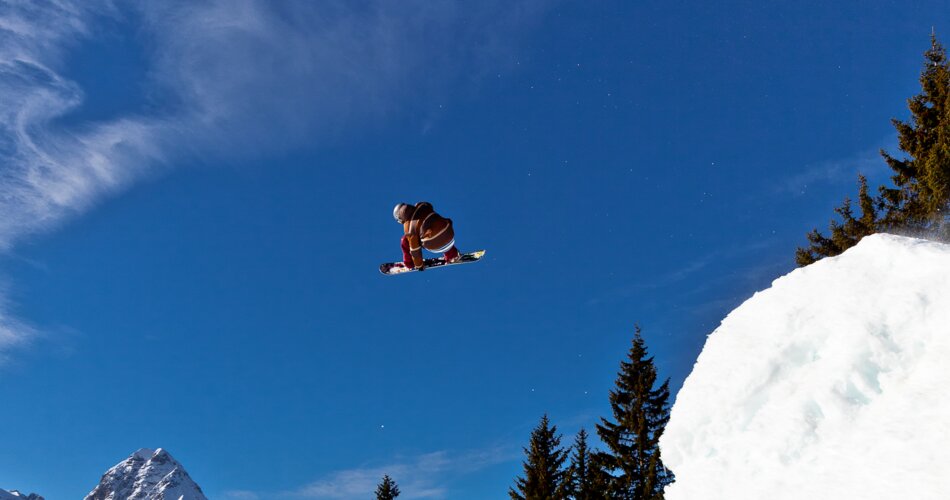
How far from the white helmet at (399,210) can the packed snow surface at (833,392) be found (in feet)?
34.7

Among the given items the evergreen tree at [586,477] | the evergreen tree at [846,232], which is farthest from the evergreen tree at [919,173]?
the evergreen tree at [586,477]

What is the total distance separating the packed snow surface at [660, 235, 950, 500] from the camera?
6.50 metres

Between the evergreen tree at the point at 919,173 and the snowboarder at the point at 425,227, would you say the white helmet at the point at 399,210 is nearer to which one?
the snowboarder at the point at 425,227

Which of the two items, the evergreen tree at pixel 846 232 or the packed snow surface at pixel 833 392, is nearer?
the packed snow surface at pixel 833 392

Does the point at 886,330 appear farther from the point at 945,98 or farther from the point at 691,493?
the point at 945,98

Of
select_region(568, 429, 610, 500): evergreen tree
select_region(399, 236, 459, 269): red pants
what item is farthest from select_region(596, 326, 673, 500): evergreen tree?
select_region(399, 236, 459, 269): red pants

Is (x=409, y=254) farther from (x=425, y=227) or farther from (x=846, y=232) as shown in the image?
(x=846, y=232)

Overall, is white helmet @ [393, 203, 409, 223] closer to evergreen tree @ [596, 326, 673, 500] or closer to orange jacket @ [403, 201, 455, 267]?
orange jacket @ [403, 201, 455, 267]

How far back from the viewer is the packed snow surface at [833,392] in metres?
6.50

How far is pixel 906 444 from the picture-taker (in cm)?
639

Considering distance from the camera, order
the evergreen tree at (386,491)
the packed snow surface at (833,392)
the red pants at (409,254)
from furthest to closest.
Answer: the evergreen tree at (386,491)
the red pants at (409,254)
the packed snow surface at (833,392)

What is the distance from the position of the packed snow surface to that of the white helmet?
10.6 metres

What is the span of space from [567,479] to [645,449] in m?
4.47

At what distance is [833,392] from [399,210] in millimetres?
12845
